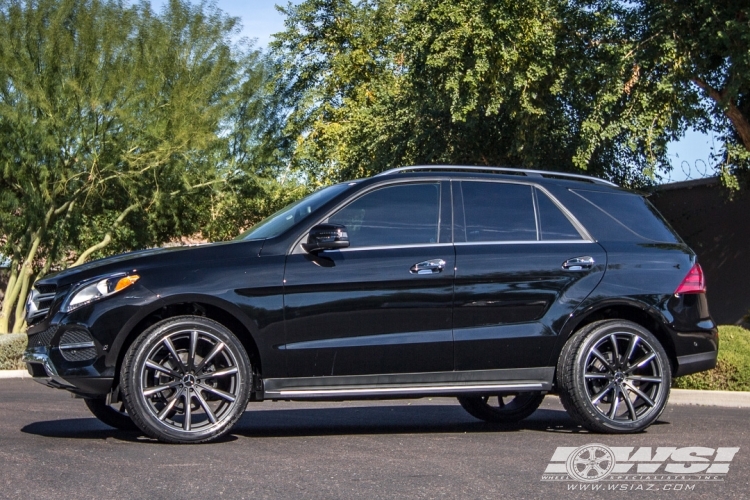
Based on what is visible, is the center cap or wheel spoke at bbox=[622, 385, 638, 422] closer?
the center cap

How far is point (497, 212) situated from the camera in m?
8.12

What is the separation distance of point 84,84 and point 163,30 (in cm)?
296

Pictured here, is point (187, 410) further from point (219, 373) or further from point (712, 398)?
point (712, 398)

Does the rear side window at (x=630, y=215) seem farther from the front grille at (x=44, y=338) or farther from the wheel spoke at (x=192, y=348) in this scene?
the front grille at (x=44, y=338)

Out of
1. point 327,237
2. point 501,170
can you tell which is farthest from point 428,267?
point 501,170

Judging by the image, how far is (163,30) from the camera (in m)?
26.5

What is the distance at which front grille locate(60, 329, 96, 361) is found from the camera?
6.99 m

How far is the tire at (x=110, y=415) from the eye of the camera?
26.3 ft

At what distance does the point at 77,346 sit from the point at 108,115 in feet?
60.8

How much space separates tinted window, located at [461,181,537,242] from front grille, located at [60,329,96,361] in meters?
2.76

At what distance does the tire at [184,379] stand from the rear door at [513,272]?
62.6 inches

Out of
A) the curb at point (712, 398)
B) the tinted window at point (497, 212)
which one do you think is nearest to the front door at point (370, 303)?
the tinted window at point (497, 212)

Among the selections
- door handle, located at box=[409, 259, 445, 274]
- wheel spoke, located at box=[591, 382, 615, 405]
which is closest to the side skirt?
wheel spoke, located at box=[591, 382, 615, 405]

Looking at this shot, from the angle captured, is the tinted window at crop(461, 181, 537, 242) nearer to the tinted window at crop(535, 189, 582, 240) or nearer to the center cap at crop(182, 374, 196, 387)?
the tinted window at crop(535, 189, 582, 240)
